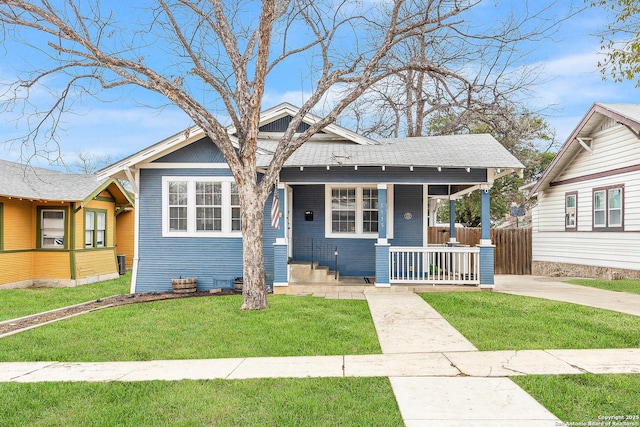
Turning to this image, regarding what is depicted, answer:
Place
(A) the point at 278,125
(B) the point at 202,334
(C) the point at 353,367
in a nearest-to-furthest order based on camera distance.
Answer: (C) the point at 353,367 → (B) the point at 202,334 → (A) the point at 278,125

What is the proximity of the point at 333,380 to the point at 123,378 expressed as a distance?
241cm

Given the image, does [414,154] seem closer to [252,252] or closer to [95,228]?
[252,252]

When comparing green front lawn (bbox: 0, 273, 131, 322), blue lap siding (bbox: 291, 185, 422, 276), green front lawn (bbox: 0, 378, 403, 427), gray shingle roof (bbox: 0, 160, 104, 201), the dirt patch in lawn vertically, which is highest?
gray shingle roof (bbox: 0, 160, 104, 201)

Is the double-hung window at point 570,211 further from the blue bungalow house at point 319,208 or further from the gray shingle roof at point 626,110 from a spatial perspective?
the blue bungalow house at point 319,208

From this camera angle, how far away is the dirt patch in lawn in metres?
8.21

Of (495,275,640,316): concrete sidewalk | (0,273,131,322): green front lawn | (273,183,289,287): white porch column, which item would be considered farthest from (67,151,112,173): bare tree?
(495,275,640,316): concrete sidewalk

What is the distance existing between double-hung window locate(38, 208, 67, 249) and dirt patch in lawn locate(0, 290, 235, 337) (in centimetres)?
503

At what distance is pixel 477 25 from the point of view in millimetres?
9992

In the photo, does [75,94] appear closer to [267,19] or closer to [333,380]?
[267,19]

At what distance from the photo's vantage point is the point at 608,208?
13844 mm

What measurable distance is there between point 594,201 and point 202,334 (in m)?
13.9

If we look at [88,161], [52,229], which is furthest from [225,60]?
[88,161]

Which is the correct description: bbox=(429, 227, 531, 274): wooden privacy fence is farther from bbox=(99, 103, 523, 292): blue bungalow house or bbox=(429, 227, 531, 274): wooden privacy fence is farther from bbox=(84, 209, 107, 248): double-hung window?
bbox=(84, 209, 107, 248): double-hung window

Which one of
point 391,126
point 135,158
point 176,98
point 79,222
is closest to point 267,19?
point 176,98
